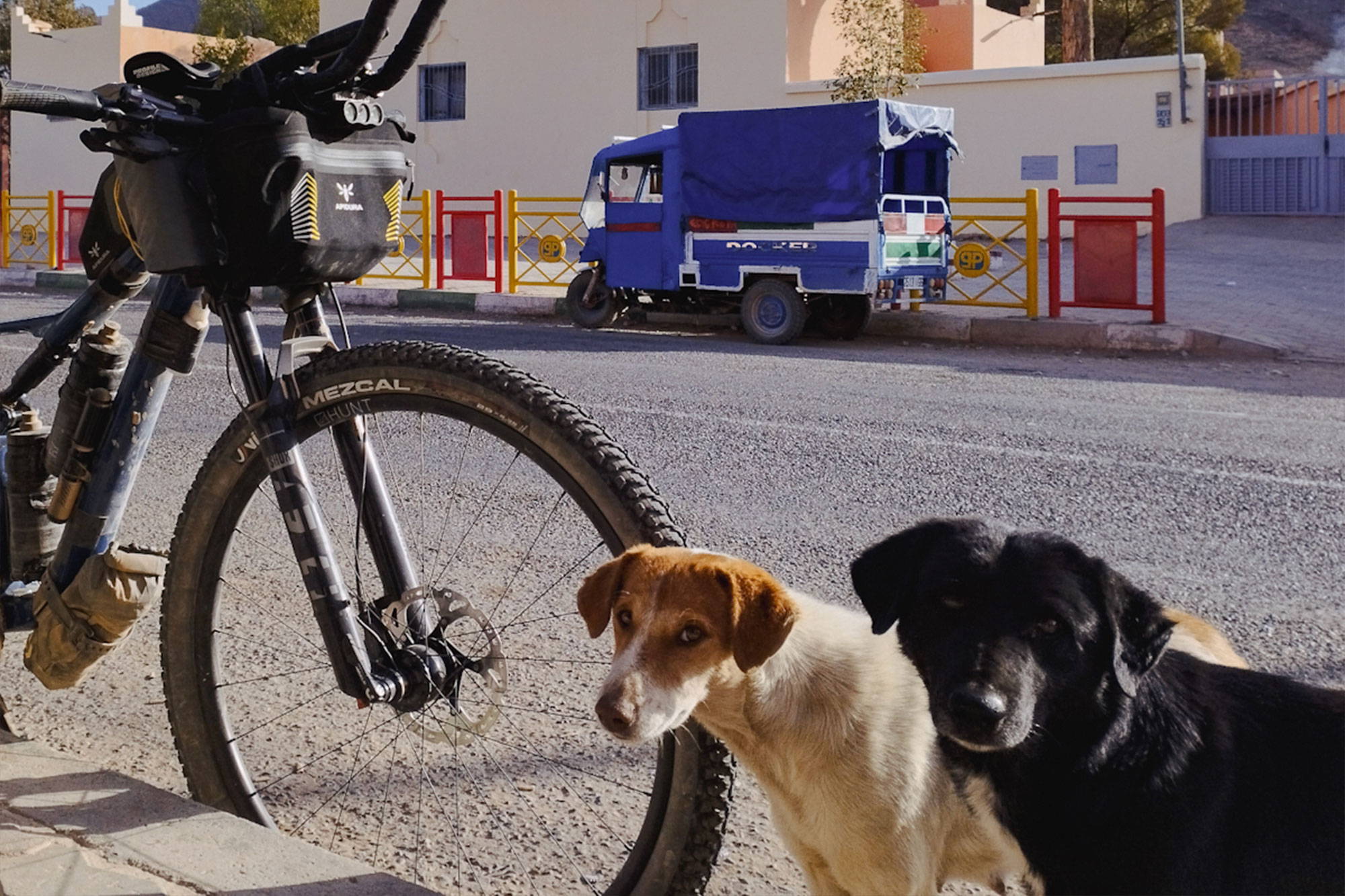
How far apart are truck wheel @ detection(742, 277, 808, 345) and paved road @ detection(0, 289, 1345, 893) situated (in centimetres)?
255

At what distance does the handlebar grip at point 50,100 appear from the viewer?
249 centimetres

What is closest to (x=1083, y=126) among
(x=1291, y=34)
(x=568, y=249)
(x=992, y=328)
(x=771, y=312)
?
(x=568, y=249)

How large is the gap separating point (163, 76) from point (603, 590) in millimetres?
1235

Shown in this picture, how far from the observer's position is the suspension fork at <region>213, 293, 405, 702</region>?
2619 mm

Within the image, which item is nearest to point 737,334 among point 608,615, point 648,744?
point 648,744

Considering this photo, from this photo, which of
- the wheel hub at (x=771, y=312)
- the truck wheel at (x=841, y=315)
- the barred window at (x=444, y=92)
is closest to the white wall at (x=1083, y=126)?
the barred window at (x=444, y=92)

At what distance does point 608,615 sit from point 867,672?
1.59 feet

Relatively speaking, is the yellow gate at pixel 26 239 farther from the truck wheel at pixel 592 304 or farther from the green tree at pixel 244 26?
the truck wheel at pixel 592 304

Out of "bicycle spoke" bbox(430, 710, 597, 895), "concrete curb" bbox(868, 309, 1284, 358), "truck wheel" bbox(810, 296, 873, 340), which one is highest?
"truck wheel" bbox(810, 296, 873, 340)

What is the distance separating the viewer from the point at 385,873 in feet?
8.89

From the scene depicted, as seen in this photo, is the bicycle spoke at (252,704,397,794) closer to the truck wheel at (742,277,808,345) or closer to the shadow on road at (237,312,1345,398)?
the shadow on road at (237,312,1345,398)

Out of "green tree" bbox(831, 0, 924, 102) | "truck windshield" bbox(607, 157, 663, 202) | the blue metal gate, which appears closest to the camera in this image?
"truck windshield" bbox(607, 157, 663, 202)

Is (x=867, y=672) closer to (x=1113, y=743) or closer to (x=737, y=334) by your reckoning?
(x=1113, y=743)

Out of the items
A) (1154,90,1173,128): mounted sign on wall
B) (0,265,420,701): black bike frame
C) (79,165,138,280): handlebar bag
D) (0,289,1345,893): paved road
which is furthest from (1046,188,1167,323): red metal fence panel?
(0,265,420,701): black bike frame
